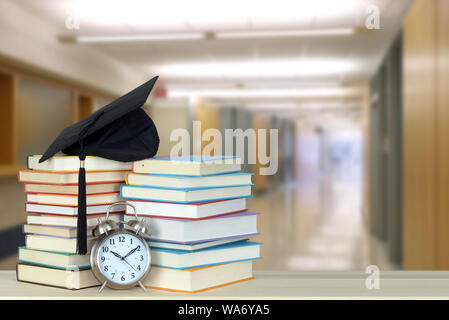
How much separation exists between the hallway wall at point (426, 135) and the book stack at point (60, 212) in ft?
7.79

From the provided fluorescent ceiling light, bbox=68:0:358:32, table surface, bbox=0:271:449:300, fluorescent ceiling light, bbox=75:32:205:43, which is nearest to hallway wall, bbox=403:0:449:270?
fluorescent ceiling light, bbox=68:0:358:32

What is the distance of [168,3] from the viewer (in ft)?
15.1

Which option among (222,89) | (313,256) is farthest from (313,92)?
(313,256)

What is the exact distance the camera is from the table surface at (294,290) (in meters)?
1.03

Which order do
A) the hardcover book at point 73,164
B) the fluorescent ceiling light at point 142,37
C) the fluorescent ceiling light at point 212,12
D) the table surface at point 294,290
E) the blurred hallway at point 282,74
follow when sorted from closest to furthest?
the table surface at point 294,290 → the hardcover book at point 73,164 → the blurred hallway at point 282,74 → the fluorescent ceiling light at point 212,12 → the fluorescent ceiling light at point 142,37

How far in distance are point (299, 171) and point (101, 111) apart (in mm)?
19571

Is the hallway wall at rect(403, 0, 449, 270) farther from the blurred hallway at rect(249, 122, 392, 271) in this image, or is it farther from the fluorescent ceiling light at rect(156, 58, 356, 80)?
the fluorescent ceiling light at rect(156, 58, 356, 80)

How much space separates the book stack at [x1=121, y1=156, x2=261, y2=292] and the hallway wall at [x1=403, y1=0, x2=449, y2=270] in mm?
2155

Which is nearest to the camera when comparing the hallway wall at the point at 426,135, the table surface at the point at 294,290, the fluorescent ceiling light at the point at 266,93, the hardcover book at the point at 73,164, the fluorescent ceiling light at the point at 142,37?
the table surface at the point at 294,290

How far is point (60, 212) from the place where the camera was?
113 cm

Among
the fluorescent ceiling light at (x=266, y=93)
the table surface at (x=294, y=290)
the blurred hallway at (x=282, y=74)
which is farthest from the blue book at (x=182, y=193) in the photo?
the fluorescent ceiling light at (x=266, y=93)

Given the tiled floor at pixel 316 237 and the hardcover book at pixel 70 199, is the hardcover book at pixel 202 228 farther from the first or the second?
the tiled floor at pixel 316 237

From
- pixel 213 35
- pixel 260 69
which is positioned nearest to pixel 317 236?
pixel 260 69
